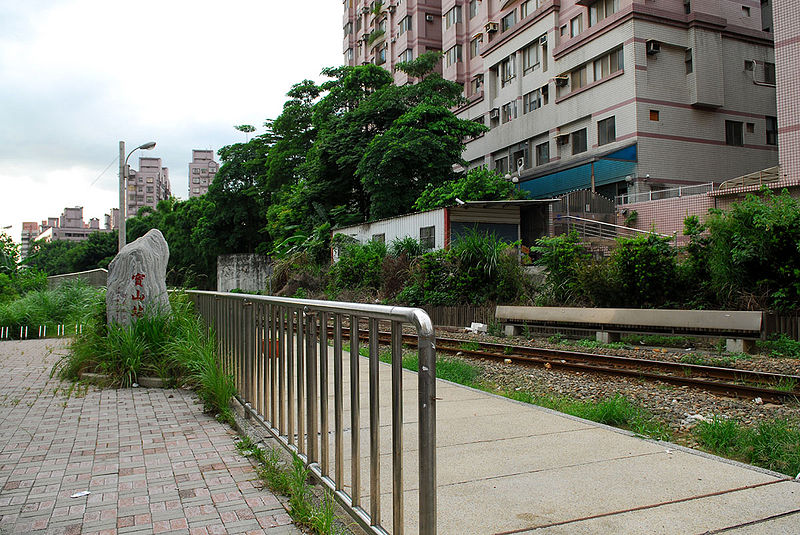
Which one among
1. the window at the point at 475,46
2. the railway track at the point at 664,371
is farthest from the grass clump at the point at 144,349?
the window at the point at 475,46

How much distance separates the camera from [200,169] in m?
185

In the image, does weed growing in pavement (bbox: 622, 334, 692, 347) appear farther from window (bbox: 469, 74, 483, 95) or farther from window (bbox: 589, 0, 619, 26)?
window (bbox: 469, 74, 483, 95)

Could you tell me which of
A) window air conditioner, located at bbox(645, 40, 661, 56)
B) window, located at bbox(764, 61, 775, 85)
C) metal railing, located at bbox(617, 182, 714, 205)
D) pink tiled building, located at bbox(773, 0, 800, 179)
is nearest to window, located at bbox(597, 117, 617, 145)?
metal railing, located at bbox(617, 182, 714, 205)

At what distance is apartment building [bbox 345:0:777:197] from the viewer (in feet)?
103

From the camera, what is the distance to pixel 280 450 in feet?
15.4

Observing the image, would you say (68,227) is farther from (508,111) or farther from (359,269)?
(359,269)

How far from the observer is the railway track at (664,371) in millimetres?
7375

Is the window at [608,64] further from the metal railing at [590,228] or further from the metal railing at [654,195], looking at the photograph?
the metal railing at [590,228]

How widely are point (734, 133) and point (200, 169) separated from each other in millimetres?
172973

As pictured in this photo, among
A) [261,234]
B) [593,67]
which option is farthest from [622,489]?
[261,234]

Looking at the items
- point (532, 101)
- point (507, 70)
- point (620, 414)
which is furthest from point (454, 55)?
point (620, 414)

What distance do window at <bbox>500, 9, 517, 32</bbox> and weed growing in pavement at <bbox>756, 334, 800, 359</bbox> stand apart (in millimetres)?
35348

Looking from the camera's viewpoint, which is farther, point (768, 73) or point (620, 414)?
point (768, 73)

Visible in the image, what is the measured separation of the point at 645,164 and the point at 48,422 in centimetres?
3074
